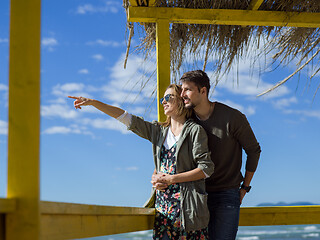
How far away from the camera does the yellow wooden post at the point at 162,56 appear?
377 cm

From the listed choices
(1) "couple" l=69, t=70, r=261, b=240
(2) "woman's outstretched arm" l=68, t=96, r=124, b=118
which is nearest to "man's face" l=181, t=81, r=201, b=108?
(1) "couple" l=69, t=70, r=261, b=240

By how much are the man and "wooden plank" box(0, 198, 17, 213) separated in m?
1.54

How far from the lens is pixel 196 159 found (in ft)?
9.14

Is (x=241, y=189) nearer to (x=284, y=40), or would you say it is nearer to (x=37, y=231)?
(x=37, y=231)

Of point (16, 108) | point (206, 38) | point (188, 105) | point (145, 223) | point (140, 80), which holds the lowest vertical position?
point (145, 223)

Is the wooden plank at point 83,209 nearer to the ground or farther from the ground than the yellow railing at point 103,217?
farther from the ground

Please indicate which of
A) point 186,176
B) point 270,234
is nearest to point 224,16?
point 186,176

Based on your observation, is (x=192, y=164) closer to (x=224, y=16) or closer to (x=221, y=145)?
(x=221, y=145)

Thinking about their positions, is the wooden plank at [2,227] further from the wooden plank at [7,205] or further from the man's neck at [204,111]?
the man's neck at [204,111]

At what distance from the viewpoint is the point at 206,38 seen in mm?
4355

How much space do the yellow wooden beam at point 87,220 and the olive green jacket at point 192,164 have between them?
1.30 feet

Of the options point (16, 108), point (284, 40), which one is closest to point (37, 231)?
point (16, 108)

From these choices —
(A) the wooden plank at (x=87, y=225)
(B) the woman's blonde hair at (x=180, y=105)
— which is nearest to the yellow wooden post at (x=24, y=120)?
(A) the wooden plank at (x=87, y=225)

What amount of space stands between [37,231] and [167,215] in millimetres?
1295
